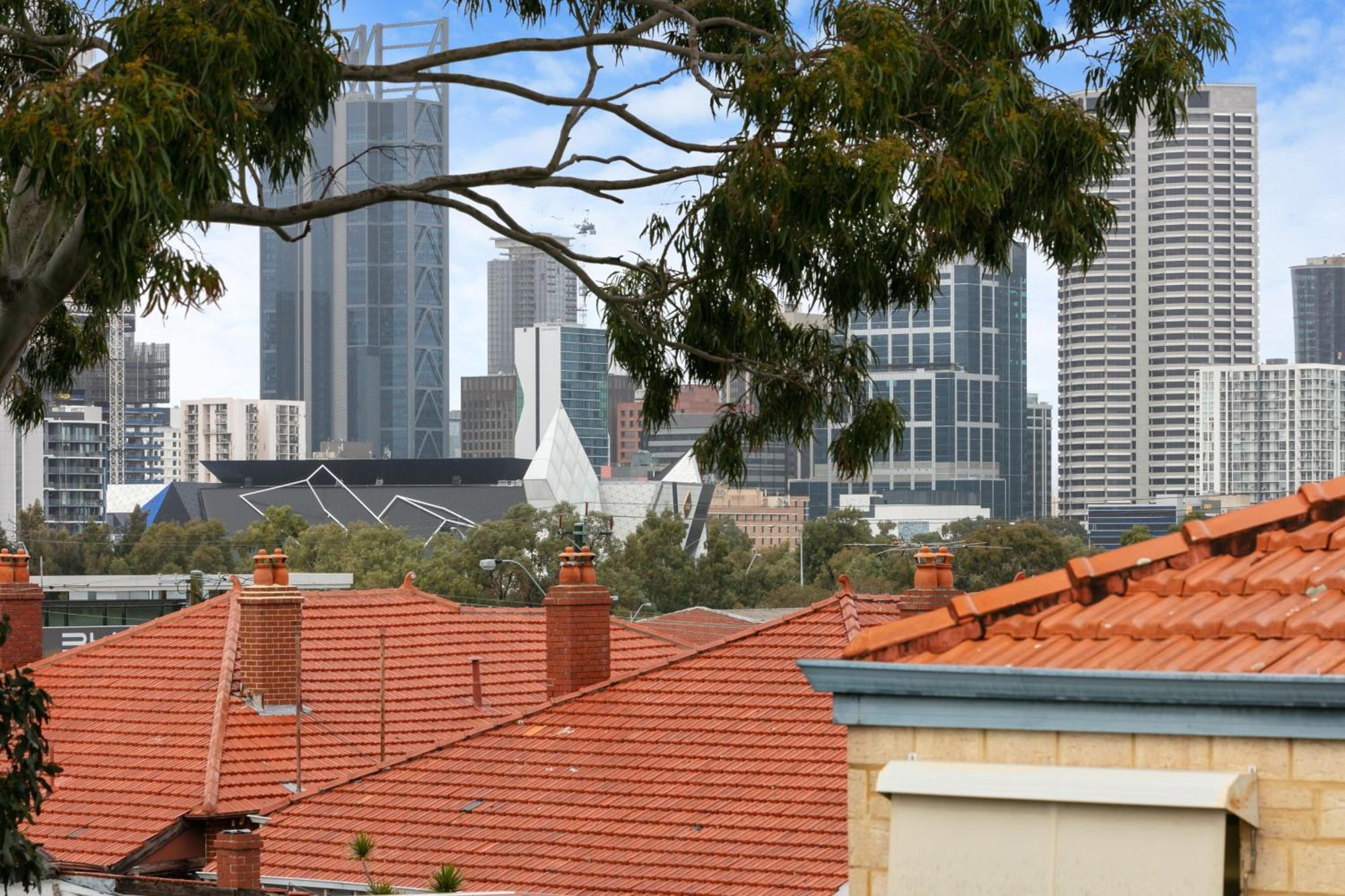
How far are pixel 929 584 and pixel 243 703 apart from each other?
7896mm

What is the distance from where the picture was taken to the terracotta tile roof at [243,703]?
2189 centimetres

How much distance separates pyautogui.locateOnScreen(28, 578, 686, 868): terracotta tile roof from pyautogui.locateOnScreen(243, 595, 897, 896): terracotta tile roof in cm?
133

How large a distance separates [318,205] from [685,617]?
61721mm

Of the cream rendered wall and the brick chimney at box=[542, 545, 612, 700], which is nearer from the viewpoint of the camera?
the cream rendered wall

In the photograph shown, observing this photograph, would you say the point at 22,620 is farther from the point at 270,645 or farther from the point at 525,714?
the point at 525,714

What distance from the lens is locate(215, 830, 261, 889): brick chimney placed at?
18.3 metres

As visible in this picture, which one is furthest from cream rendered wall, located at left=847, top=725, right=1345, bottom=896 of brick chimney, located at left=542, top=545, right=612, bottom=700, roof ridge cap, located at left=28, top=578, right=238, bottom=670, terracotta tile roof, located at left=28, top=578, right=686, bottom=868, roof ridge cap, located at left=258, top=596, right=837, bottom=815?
roof ridge cap, located at left=28, top=578, right=238, bottom=670

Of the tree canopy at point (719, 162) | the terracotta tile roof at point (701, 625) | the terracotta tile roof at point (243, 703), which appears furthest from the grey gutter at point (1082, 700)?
the terracotta tile roof at point (701, 625)

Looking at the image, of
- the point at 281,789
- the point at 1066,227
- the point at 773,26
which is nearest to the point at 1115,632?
the point at 1066,227

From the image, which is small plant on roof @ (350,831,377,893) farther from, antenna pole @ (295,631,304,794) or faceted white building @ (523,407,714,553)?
faceted white building @ (523,407,714,553)

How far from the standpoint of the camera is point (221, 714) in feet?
76.4

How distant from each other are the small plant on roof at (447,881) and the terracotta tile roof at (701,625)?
376 inches

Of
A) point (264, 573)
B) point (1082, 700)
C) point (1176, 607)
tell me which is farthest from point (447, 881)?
point (1082, 700)

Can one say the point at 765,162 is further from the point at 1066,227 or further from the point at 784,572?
the point at 784,572
